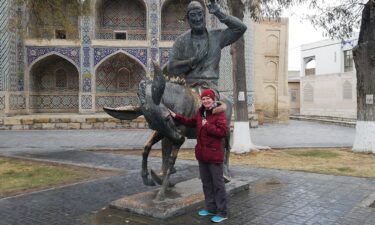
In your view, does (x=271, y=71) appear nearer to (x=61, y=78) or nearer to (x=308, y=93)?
(x=308, y=93)

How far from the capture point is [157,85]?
3990mm

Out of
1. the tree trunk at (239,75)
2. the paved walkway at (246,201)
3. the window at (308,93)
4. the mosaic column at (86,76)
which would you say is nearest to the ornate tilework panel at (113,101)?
the mosaic column at (86,76)

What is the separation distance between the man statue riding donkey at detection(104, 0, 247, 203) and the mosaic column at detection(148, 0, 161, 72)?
51.3ft

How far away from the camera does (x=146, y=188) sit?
19.5 ft

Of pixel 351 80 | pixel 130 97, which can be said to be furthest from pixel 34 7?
pixel 351 80

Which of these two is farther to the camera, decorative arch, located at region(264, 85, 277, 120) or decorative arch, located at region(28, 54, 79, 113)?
decorative arch, located at region(264, 85, 277, 120)

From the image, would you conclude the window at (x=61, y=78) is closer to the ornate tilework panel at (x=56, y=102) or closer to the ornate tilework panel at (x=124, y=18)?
the ornate tilework panel at (x=56, y=102)

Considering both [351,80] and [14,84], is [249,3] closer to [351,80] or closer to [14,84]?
[14,84]

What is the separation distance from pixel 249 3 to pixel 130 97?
13.1 metres

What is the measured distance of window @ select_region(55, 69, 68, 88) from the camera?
73.4 feet

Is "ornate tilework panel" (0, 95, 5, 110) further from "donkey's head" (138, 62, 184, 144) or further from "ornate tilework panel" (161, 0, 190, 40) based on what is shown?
"donkey's head" (138, 62, 184, 144)

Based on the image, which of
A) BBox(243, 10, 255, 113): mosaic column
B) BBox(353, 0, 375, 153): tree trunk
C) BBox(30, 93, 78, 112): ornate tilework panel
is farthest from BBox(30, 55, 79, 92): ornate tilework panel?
BBox(353, 0, 375, 153): tree trunk

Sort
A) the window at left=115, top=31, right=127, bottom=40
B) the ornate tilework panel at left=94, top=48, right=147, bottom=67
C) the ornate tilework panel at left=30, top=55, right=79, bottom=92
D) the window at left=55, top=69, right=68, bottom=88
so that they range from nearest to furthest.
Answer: the ornate tilework panel at left=94, top=48, right=147, bottom=67, the ornate tilework panel at left=30, top=55, right=79, bottom=92, the window at left=55, top=69, right=68, bottom=88, the window at left=115, top=31, right=127, bottom=40

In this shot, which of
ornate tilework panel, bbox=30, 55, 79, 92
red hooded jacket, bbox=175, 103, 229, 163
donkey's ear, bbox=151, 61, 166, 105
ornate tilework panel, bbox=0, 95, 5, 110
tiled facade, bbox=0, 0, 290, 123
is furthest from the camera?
ornate tilework panel, bbox=30, 55, 79, 92
